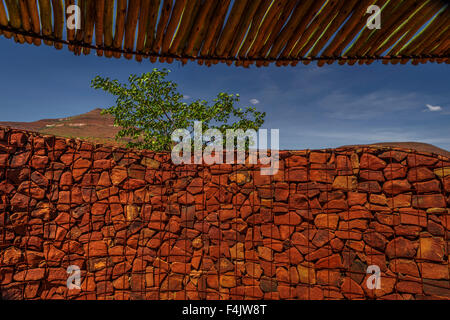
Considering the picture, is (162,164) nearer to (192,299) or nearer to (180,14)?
(192,299)

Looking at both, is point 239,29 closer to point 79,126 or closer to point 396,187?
point 396,187

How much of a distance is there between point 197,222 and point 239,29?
10.2 ft

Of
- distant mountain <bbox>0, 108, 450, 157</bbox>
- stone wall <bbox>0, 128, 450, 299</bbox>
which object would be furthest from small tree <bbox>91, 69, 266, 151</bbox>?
distant mountain <bbox>0, 108, 450, 157</bbox>

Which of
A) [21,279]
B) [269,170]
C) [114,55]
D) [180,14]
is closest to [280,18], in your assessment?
[180,14]

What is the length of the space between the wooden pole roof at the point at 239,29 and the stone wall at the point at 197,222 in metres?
2.49

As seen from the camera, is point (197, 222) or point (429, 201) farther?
point (197, 222)

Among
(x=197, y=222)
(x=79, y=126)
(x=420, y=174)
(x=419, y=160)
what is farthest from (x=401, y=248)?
(x=79, y=126)

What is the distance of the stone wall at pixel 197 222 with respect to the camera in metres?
3.34

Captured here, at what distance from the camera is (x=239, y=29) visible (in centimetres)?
106

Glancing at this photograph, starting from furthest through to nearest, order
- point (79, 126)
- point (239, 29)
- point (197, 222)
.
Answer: point (79, 126)
point (197, 222)
point (239, 29)

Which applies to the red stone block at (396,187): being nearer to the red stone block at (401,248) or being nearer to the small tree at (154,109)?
the red stone block at (401,248)

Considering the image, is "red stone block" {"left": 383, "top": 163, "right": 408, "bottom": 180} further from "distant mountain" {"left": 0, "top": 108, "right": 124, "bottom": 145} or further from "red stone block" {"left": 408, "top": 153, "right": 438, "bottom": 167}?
"distant mountain" {"left": 0, "top": 108, "right": 124, "bottom": 145}

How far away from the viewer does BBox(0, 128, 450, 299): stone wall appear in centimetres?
334

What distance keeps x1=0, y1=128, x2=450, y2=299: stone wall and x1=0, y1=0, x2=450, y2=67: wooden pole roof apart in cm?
249
